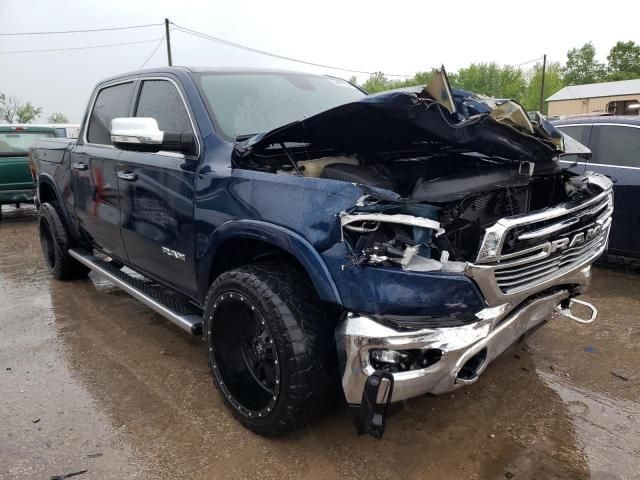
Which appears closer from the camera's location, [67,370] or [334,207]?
[334,207]

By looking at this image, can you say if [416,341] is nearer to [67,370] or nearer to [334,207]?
[334,207]

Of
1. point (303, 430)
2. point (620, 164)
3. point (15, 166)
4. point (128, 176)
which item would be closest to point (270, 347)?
point (303, 430)

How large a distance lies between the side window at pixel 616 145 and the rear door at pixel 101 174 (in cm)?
483

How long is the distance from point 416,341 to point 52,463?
6.43ft

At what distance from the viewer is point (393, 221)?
202 centimetres

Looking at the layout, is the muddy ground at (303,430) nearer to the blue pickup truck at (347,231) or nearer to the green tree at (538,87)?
the blue pickup truck at (347,231)

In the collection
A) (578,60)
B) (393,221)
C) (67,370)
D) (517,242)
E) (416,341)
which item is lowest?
(67,370)

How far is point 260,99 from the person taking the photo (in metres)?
3.35

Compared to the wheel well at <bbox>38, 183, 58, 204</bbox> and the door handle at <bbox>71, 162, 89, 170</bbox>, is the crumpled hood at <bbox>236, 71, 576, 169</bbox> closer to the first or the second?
the door handle at <bbox>71, 162, 89, 170</bbox>

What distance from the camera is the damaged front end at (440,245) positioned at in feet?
6.74

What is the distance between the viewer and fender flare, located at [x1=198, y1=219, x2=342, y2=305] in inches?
86.9

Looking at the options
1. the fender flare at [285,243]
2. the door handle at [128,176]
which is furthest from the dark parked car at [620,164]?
the door handle at [128,176]

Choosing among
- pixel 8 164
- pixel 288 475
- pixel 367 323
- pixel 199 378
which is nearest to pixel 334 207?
pixel 367 323

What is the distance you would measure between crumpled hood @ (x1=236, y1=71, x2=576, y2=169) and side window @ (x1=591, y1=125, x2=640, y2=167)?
332 centimetres
